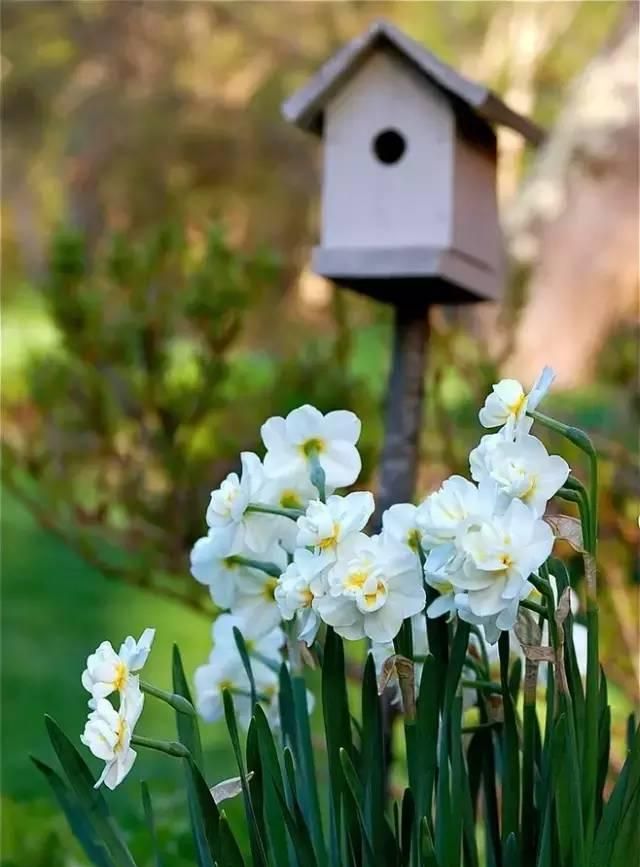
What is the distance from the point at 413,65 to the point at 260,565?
832 mm

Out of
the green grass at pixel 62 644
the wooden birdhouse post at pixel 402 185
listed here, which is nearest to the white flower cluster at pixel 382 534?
the wooden birdhouse post at pixel 402 185

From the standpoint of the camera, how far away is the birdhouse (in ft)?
4.62

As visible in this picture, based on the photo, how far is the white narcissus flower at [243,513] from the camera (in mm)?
854

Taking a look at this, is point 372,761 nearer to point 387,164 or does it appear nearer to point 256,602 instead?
point 256,602

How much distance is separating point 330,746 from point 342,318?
44.4 inches

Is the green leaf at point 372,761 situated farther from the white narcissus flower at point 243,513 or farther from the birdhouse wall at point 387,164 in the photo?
the birdhouse wall at point 387,164

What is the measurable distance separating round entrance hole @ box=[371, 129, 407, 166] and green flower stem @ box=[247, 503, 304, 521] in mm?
783

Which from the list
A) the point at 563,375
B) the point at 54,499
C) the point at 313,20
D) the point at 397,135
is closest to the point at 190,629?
the point at 54,499

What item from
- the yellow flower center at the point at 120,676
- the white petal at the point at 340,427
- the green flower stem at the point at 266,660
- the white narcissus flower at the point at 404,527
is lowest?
the yellow flower center at the point at 120,676

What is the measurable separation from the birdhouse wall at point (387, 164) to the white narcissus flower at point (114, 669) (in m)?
0.82

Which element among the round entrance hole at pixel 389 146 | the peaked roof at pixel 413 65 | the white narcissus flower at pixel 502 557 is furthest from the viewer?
the round entrance hole at pixel 389 146

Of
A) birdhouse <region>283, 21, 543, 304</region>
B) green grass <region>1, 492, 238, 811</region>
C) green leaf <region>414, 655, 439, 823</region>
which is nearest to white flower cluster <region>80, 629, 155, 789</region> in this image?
green leaf <region>414, 655, 439, 823</region>

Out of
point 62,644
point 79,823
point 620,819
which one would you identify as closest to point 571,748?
point 620,819

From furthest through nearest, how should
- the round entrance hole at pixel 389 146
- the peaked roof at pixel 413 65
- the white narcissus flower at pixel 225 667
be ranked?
the round entrance hole at pixel 389 146 < the peaked roof at pixel 413 65 < the white narcissus flower at pixel 225 667
